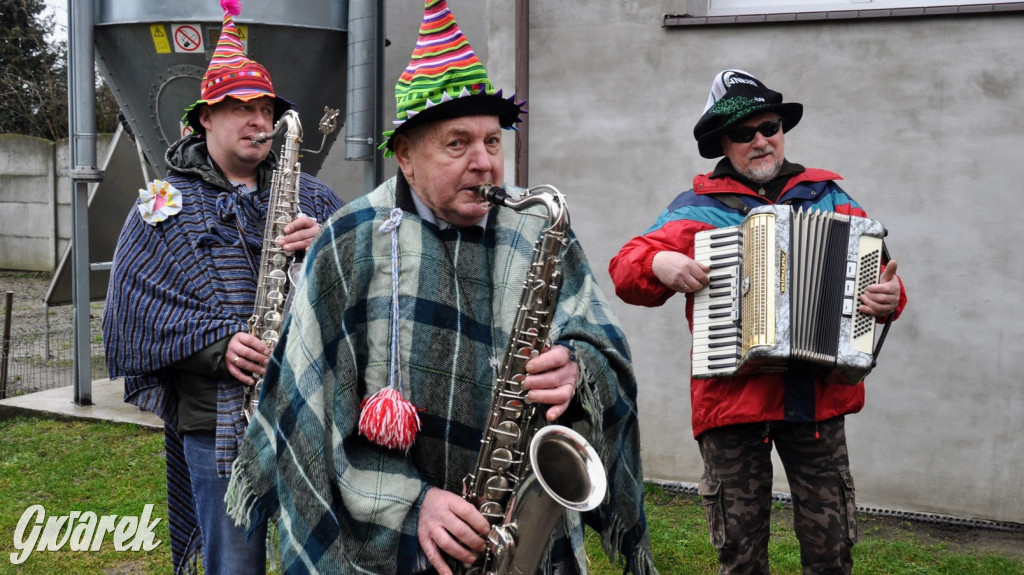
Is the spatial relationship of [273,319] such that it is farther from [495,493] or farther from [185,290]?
[495,493]

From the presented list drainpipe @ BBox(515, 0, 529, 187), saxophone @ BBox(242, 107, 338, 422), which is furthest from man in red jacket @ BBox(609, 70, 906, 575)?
drainpipe @ BBox(515, 0, 529, 187)

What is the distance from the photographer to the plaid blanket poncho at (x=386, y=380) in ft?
7.46

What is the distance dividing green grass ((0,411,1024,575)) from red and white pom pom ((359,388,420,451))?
110 inches

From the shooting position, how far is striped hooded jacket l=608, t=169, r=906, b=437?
11.4 feet

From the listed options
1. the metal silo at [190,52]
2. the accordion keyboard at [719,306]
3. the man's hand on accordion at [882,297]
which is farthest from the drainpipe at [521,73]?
the man's hand on accordion at [882,297]

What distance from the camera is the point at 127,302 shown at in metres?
3.34

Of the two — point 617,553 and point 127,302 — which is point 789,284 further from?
point 127,302

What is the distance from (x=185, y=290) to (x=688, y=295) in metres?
1.84

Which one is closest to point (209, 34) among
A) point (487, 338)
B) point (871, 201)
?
point (871, 201)

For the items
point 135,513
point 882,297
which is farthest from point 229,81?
point 135,513

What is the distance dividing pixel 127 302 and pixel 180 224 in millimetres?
323

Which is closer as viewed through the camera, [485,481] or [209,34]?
[485,481]

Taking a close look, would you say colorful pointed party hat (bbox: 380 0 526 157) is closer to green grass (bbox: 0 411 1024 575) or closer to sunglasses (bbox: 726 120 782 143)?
sunglasses (bbox: 726 120 782 143)

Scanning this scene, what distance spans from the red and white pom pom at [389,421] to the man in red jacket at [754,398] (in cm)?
147
